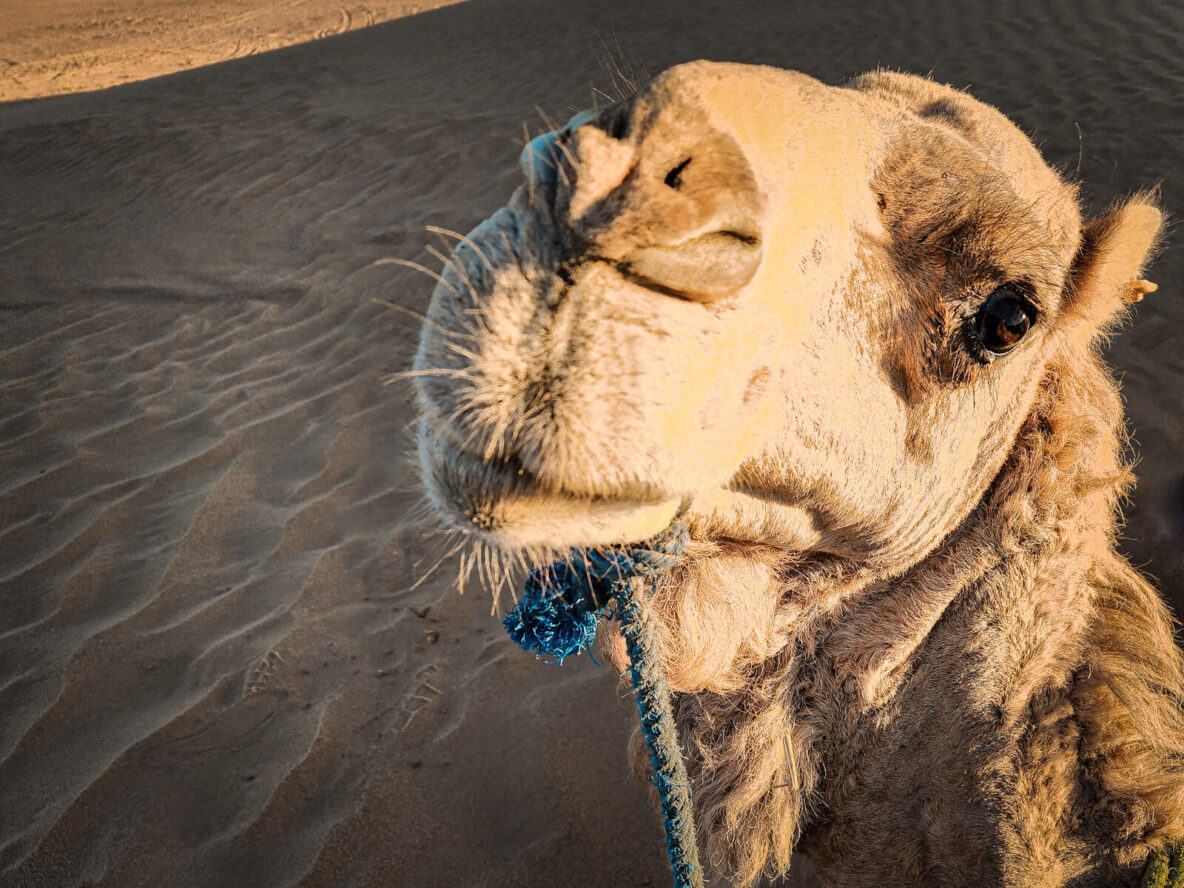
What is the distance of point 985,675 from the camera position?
55.2 inches

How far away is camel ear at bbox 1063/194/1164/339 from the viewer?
49.6 inches

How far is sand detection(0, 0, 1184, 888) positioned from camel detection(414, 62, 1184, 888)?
19.1 inches

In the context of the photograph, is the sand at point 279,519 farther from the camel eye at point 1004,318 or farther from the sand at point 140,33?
the sand at point 140,33

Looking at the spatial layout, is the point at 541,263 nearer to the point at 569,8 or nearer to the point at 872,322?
the point at 872,322

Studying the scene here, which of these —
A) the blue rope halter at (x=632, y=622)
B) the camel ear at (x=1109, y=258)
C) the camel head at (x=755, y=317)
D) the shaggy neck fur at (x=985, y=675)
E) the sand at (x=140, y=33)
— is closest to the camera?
the camel head at (x=755, y=317)

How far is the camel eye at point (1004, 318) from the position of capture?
1.13m

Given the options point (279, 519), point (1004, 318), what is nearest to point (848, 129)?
point (1004, 318)

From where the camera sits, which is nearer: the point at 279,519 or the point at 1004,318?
the point at 1004,318

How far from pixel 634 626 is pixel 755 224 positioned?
2.00 ft

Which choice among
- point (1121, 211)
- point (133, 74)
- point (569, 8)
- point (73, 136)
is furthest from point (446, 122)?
point (1121, 211)

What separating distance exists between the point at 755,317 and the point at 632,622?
498mm

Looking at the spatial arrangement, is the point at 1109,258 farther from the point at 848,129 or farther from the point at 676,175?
the point at 676,175

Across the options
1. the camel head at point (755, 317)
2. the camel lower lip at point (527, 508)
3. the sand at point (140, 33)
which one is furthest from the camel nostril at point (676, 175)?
the sand at point (140, 33)

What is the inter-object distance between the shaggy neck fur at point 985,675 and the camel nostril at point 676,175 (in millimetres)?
693
